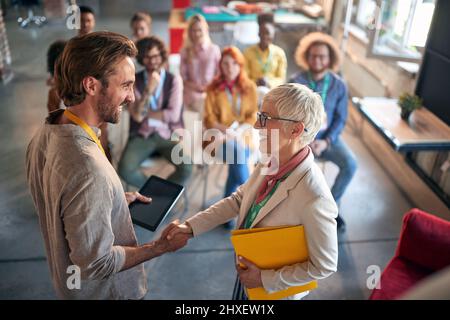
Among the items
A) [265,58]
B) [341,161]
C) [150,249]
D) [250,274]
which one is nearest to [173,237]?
[150,249]

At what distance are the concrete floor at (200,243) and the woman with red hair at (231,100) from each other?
649 mm

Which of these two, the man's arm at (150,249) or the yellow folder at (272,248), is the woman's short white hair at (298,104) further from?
the man's arm at (150,249)

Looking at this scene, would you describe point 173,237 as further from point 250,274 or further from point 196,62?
point 196,62

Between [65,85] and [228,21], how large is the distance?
5.87 meters

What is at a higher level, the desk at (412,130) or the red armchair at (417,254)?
the desk at (412,130)

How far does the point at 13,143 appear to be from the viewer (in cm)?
427

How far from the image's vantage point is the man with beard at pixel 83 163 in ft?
4.10

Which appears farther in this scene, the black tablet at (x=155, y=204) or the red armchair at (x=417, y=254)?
the red armchair at (x=417, y=254)

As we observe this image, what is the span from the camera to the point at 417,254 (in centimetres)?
227

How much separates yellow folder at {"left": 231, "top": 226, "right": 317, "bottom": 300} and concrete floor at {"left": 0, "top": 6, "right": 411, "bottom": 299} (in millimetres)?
1155

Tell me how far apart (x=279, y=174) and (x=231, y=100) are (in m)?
1.90

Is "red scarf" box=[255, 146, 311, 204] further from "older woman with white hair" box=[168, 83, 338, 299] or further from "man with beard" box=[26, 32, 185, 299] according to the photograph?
"man with beard" box=[26, 32, 185, 299]

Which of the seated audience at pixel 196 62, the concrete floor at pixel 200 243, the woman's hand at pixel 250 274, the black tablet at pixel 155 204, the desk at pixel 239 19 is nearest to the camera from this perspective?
the woman's hand at pixel 250 274

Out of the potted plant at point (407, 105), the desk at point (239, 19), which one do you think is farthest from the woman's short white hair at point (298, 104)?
the desk at point (239, 19)
